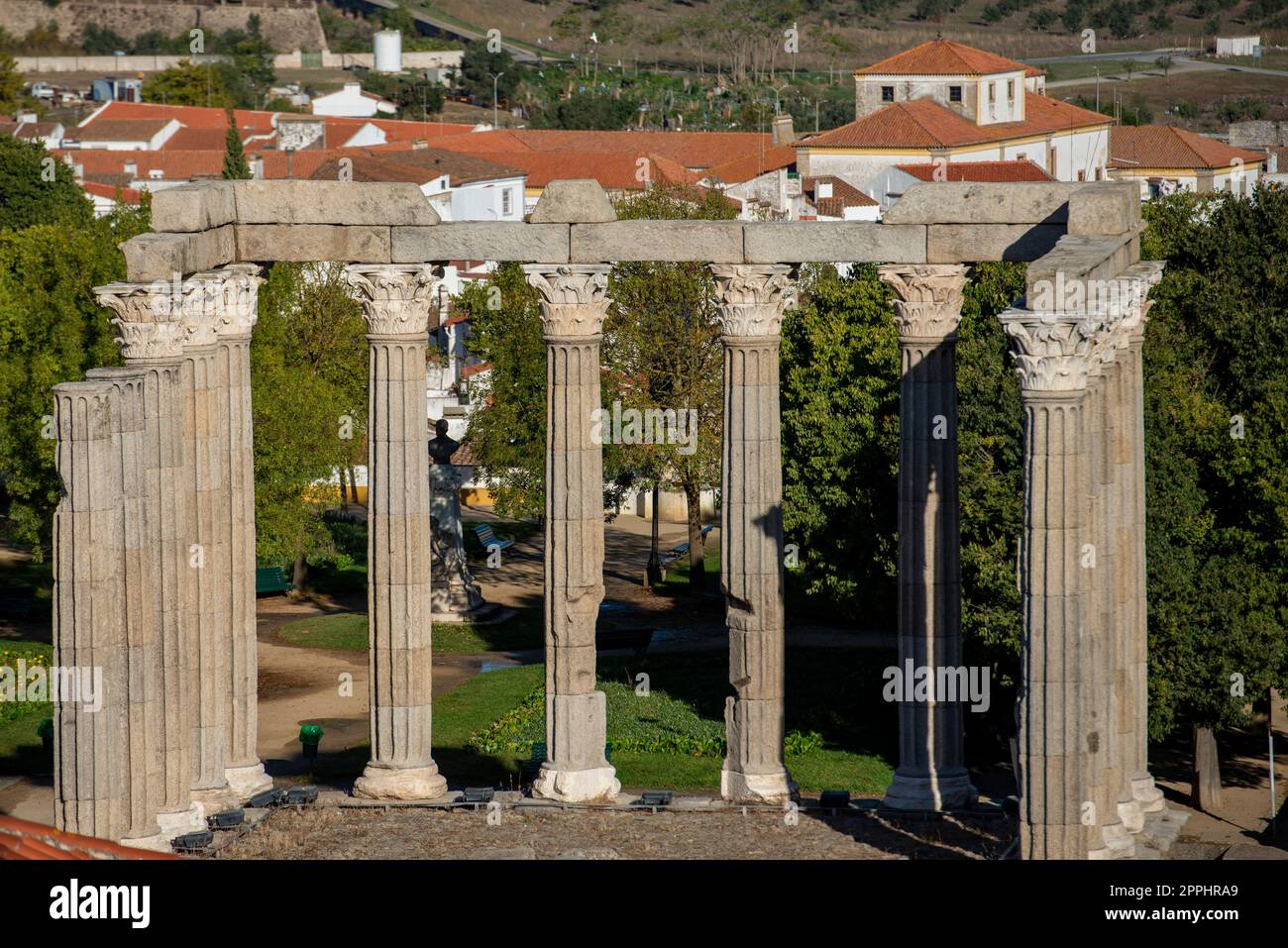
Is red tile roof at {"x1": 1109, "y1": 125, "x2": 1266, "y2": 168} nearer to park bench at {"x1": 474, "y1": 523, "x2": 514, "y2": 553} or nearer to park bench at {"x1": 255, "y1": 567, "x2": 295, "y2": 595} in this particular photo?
park bench at {"x1": 474, "y1": 523, "x2": 514, "y2": 553}

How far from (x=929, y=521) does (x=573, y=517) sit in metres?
5.61

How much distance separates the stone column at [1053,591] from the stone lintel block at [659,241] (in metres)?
8.09

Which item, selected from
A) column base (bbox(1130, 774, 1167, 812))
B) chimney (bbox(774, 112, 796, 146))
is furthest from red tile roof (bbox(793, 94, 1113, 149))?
column base (bbox(1130, 774, 1167, 812))

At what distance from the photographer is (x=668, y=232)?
36.3 m

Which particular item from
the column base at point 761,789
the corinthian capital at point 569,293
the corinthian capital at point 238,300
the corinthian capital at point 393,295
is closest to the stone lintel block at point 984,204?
the corinthian capital at point 569,293

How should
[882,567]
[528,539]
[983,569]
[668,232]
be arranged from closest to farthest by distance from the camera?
1. [668,232]
2. [983,569]
3. [882,567]
4. [528,539]

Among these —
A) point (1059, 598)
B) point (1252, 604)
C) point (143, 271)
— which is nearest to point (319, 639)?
point (1252, 604)

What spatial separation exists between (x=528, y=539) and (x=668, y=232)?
44.9 m

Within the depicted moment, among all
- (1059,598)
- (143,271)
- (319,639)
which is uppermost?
(143,271)

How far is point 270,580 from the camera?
70938 mm

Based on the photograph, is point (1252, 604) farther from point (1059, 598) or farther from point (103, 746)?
point (103, 746)

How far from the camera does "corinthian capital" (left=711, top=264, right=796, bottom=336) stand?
36281 mm

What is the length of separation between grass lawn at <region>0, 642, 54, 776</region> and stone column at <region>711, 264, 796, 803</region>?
17975 mm

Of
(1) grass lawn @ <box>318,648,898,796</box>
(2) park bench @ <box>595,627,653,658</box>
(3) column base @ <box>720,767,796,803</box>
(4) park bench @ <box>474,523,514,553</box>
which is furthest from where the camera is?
(4) park bench @ <box>474,523,514,553</box>
